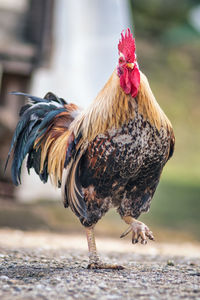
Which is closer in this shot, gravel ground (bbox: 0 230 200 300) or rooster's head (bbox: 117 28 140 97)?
gravel ground (bbox: 0 230 200 300)

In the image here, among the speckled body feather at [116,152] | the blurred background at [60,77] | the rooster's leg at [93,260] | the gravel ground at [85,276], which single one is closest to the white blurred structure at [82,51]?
the blurred background at [60,77]

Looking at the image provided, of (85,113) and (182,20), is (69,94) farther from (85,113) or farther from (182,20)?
(182,20)

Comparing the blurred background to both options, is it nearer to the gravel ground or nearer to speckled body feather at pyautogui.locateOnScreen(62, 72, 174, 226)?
the gravel ground

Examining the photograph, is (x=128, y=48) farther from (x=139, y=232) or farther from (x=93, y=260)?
(x=93, y=260)

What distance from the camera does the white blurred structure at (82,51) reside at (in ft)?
31.8

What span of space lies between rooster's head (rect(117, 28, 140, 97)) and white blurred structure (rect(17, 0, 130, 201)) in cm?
553

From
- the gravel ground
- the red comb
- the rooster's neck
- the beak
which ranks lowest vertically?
the gravel ground

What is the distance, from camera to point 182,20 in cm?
2728

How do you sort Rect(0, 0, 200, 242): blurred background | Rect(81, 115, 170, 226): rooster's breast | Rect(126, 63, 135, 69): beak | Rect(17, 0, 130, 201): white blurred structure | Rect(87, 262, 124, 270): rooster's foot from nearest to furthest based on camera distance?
Rect(81, 115, 170, 226): rooster's breast → Rect(126, 63, 135, 69): beak → Rect(87, 262, 124, 270): rooster's foot → Rect(0, 0, 200, 242): blurred background → Rect(17, 0, 130, 201): white blurred structure

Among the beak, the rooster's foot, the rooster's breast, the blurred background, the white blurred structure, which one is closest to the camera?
the rooster's breast

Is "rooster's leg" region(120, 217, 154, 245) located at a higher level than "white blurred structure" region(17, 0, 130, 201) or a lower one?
lower

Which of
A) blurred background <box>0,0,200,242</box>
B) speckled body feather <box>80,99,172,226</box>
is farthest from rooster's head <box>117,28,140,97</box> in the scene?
blurred background <box>0,0,200,242</box>

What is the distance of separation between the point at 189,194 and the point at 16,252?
30.4 ft

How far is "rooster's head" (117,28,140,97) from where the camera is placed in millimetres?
3799
